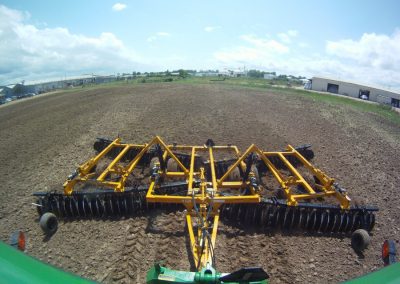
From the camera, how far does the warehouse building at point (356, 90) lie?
36.6m

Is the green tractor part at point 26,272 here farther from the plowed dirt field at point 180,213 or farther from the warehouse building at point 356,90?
the warehouse building at point 356,90

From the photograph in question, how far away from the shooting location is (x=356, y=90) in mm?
41344

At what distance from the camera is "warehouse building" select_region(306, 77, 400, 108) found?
36.6 m

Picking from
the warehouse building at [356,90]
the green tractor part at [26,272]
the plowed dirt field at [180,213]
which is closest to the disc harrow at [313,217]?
the plowed dirt field at [180,213]

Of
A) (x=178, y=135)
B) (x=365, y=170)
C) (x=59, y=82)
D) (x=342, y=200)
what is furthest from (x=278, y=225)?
(x=59, y=82)

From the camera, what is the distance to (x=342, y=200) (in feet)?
16.8

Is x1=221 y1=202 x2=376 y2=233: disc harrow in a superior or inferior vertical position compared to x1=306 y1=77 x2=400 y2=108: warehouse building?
inferior

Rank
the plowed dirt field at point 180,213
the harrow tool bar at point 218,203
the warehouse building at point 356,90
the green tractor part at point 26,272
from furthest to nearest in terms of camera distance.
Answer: the warehouse building at point 356,90 < the harrow tool bar at point 218,203 < the plowed dirt field at point 180,213 < the green tractor part at point 26,272

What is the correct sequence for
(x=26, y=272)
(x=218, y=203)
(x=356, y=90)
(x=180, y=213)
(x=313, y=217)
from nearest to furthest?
(x=26, y=272)
(x=218, y=203)
(x=313, y=217)
(x=180, y=213)
(x=356, y=90)

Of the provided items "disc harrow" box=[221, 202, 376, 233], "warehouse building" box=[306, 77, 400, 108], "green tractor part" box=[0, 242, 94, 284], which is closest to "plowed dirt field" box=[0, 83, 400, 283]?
"disc harrow" box=[221, 202, 376, 233]

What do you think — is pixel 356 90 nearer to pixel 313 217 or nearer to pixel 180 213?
pixel 313 217

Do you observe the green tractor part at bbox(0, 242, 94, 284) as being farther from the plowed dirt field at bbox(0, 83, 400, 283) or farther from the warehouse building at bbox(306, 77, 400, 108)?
the warehouse building at bbox(306, 77, 400, 108)

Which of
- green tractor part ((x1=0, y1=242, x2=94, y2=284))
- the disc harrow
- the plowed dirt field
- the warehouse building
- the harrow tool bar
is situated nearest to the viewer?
green tractor part ((x1=0, y1=242, x2=94, y2=284))

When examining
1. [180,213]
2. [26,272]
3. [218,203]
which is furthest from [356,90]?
[26,272]
